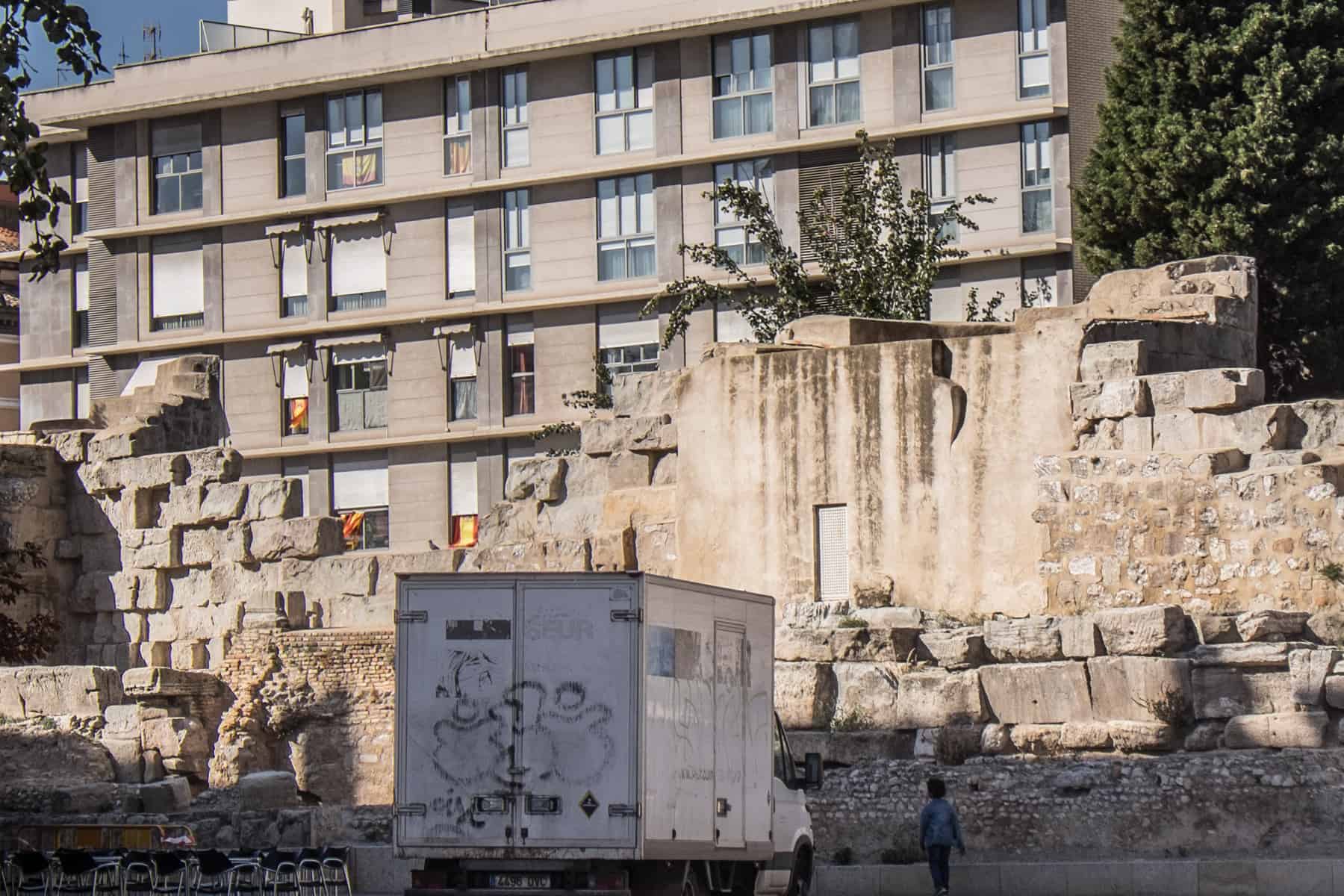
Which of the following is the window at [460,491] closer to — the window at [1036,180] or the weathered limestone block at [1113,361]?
the window at [1036,180]

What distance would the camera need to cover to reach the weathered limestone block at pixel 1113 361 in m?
22.7

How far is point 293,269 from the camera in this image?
46031 mm

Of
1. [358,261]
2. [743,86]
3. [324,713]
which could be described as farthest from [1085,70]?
[324,713]

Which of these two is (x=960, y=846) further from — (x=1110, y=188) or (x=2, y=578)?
(x=1110, y=188)

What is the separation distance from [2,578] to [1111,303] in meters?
12.5

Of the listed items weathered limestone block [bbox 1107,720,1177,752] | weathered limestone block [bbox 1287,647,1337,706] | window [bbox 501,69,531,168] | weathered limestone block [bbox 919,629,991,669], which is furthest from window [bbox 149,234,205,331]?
weathered limestone block [bbox 1287,647,1337,706]

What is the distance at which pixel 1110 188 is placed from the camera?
107 feet

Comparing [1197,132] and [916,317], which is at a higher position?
[1197,132]

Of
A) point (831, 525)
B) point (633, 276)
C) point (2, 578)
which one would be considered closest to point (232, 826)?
point (2, 578)

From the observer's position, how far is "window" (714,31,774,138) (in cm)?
4197

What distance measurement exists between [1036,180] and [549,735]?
89.7 feet

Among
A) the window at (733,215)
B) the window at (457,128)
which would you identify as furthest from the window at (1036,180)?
the window at (457,128)

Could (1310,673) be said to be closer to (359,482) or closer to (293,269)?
(359,482)

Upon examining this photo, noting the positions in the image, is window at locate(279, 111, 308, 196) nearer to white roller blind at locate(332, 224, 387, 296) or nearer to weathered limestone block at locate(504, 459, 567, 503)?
white roller blind at locate(332, 224, 387, 296)
